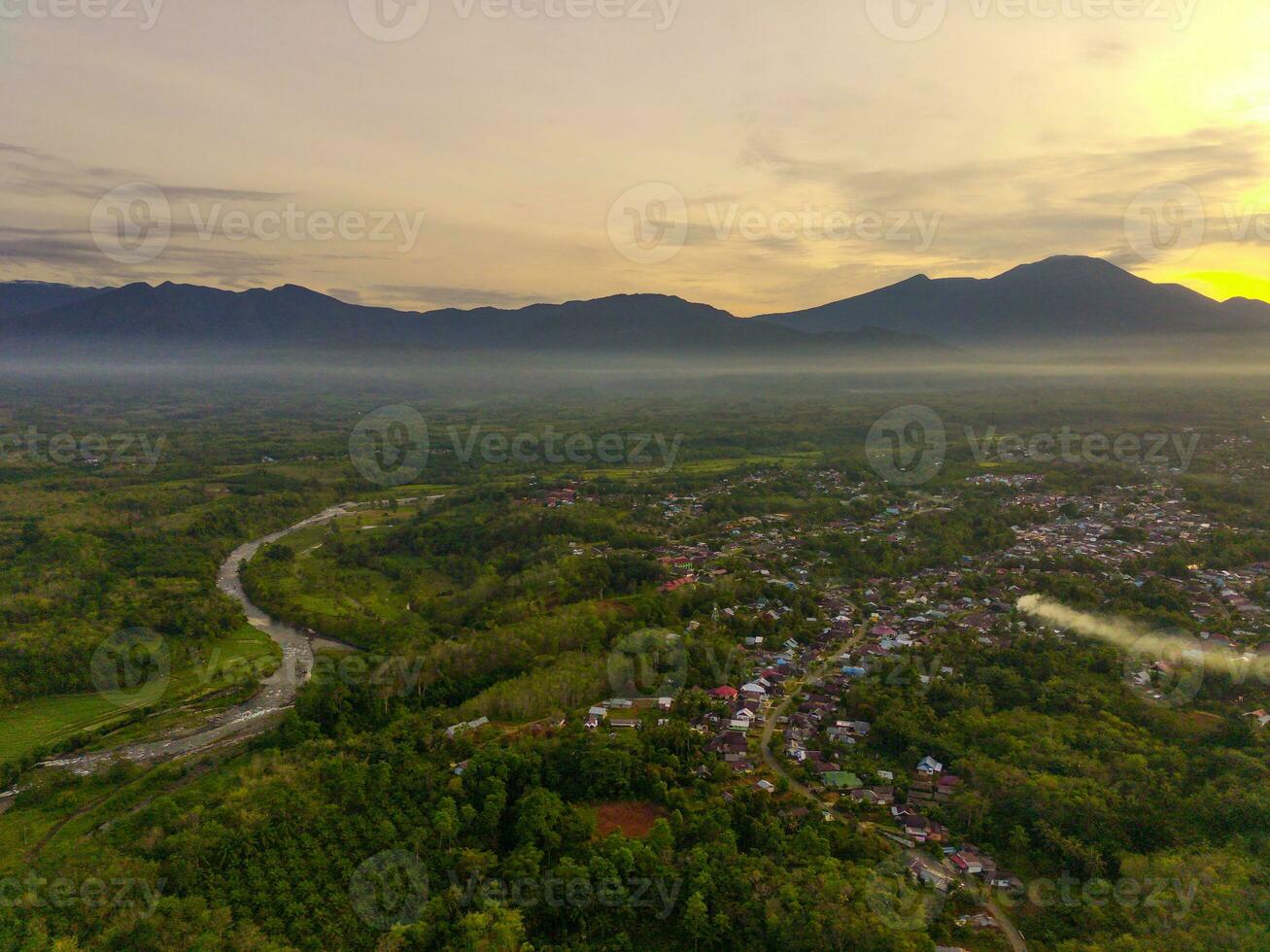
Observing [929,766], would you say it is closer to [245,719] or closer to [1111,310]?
[245,719]

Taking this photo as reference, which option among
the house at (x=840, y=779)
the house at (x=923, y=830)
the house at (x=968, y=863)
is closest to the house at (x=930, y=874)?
the house at (x=968, y=863)

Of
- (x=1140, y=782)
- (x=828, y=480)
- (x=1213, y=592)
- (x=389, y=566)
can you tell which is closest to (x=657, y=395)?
(x=828, y=480)

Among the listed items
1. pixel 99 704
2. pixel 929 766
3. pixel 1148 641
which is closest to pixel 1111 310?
pixel 1148 641

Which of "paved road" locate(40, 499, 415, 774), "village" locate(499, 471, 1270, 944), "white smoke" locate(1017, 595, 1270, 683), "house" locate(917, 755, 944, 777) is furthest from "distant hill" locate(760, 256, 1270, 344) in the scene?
"paved road" locate(40, 499, 415, 774)

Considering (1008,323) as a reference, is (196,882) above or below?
below

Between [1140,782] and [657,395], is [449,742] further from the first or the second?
[657,395]

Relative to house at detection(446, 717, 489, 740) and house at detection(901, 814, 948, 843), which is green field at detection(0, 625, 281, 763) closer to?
house at detection(446, 717, 489, 740)

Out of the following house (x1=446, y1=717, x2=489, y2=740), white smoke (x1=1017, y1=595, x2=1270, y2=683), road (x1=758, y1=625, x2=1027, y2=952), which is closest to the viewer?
road (x1=758, y1=625, x2=1027, y2=952)
